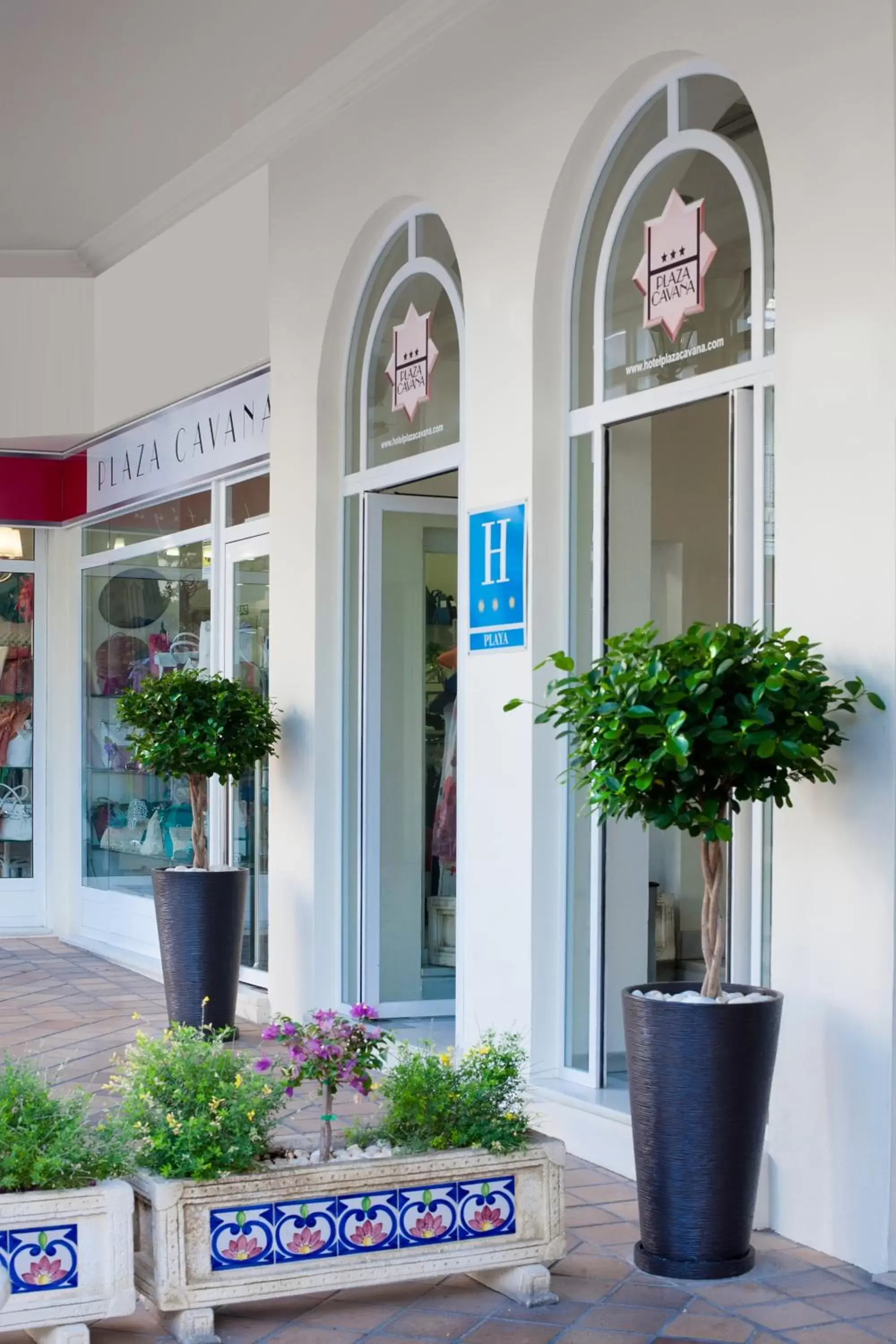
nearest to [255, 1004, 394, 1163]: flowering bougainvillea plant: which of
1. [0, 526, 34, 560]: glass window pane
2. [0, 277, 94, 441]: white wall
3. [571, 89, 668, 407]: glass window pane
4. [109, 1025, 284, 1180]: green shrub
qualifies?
[109, 1025, 284, 1180]: green shrub

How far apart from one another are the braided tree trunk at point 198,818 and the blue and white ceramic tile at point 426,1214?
133 inches

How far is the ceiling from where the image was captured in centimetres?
646

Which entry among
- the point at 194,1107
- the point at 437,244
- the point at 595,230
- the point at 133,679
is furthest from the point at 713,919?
the point at 133,679

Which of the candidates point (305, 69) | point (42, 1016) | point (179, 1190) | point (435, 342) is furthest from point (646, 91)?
point (42, 1016)

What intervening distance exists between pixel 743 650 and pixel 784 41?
1.78 metres

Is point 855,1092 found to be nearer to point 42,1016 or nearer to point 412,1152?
point 412,1152

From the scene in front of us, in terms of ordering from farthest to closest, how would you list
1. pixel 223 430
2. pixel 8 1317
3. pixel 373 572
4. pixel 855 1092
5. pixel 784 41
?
pixel 223 430
pixel 373 572
pixel 784 41
pixel 855 1092
pixel 8 1317

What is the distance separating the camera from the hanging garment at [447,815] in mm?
7262

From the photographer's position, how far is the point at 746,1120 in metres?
4.07

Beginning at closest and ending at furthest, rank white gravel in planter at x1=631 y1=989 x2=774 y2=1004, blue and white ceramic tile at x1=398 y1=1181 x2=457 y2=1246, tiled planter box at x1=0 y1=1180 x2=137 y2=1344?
tiled planter box at x1=0 y1=1180 x2=137 y2=1344 < blue and white ceramic tile at x1=398 y1=1181 x2=457 y2=1246 < white gravel in planter at x1=631 y1=989 x2=774 y2=1004

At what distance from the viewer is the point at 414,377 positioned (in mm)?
6793

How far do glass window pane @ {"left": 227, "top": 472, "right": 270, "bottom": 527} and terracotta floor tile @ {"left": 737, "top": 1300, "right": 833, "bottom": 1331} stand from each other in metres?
4.90

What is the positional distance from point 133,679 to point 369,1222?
6.63 meters

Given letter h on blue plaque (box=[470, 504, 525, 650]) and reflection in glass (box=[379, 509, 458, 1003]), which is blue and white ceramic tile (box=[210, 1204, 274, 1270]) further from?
reflection in glass (box=[379, 509, 458, 1003])
